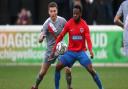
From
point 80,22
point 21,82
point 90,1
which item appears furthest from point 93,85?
point 90,1

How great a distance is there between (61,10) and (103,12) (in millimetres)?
1732

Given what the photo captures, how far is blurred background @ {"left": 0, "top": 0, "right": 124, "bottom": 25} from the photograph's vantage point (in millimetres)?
27094

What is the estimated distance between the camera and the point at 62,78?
20.9m

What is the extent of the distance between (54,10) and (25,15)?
11333mm

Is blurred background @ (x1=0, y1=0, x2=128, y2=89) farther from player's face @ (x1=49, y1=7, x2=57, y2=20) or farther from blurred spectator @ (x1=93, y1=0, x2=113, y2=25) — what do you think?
player's face @ (x1=49, y1=7, x2=57, y2=20)

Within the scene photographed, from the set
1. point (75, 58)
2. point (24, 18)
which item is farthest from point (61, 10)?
point (75, 58)

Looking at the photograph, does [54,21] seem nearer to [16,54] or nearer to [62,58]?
[62,58]

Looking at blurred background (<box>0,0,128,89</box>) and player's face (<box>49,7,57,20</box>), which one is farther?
blurred background (<box>0,0,128,89</box>)

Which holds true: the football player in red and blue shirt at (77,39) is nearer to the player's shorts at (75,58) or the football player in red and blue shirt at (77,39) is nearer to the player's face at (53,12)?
the player's shorts at (75,58)

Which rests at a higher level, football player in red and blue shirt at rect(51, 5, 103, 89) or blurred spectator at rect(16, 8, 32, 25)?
blurred spectator at rect(16, 8, 32, 25)

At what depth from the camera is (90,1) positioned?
2717cm

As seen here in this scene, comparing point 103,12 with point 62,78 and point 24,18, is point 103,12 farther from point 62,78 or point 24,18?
point 62,78

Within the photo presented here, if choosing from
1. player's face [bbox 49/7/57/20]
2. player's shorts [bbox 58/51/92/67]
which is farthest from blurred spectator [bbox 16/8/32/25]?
player's shorts [bbox 58/51/92/67]

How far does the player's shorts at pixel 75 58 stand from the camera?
15.7m
